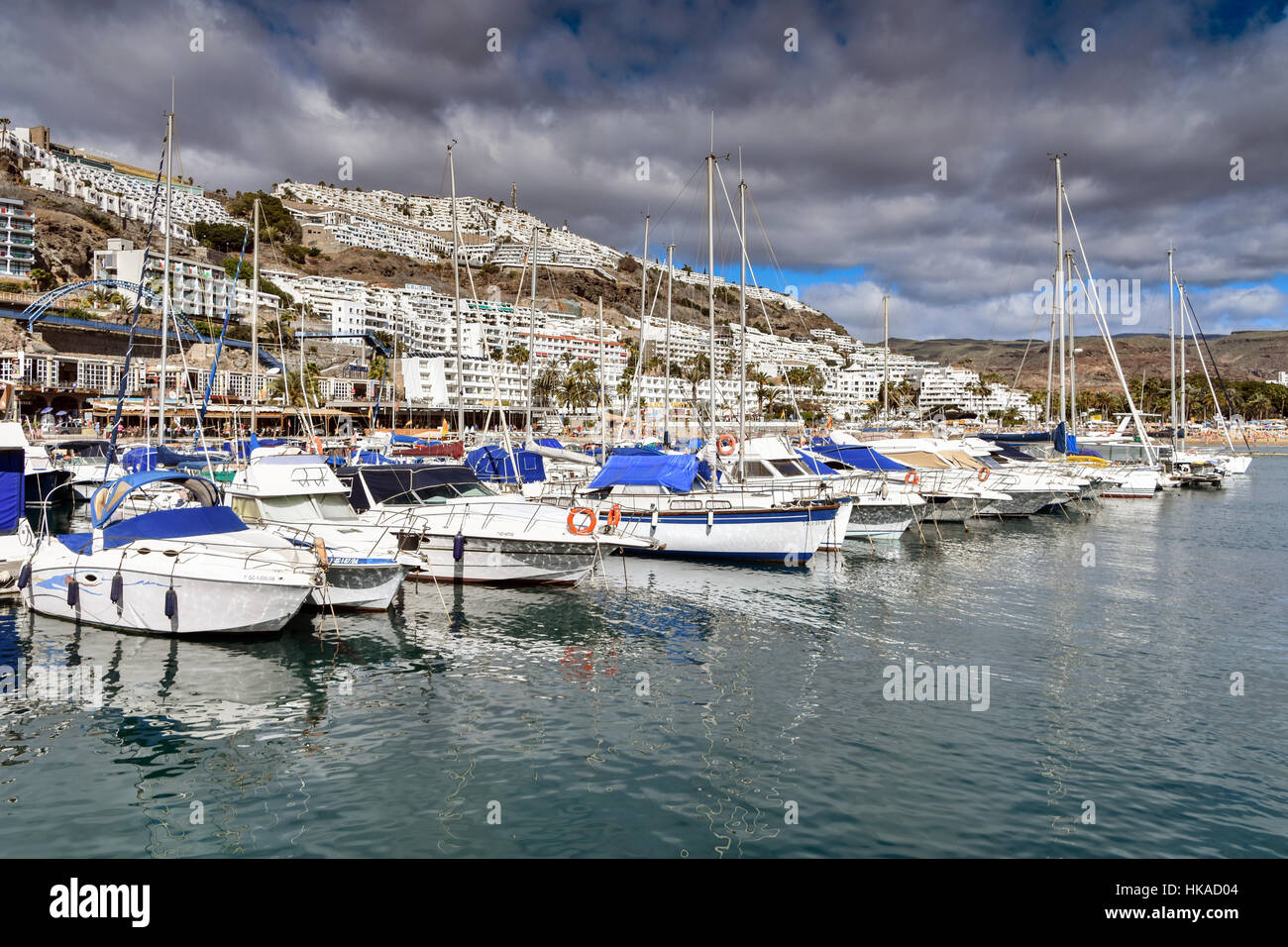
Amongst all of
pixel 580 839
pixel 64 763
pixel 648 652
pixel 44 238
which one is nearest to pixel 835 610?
pixel 648 652

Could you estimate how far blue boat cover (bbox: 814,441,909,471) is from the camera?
38094mm

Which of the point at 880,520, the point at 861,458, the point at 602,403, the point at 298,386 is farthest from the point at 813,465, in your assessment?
the point at 298,386

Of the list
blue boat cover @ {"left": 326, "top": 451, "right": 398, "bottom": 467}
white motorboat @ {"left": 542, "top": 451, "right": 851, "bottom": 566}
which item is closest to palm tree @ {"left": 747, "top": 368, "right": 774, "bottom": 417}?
blue boat cover @ {"left": 326, "top": 451, "right": 398, "bottom": 467}

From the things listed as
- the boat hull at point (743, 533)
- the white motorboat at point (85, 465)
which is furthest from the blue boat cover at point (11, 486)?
the boat hull at point (743, 533)

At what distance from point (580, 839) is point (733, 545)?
58.1 ft

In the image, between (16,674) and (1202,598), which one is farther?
A: (1202,598)

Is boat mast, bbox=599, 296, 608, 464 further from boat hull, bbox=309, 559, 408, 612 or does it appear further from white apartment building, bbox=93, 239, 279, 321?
white apartment building, bbox=93, 239, 279, 321

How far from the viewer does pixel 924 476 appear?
39594 mm

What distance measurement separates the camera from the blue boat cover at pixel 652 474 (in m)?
27.3

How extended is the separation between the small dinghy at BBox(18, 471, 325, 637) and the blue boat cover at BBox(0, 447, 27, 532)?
17.2ft
